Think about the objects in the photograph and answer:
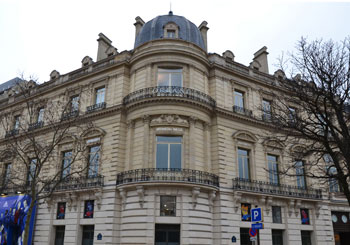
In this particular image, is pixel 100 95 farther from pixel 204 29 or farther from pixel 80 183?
pixel 204 29

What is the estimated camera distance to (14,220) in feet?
82.7

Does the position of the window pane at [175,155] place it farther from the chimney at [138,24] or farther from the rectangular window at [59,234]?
the chimney at [138,24]

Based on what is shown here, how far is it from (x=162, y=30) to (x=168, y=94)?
6.66 metres

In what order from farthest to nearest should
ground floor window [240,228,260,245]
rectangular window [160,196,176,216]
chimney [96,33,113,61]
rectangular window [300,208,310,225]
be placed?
chimney [96,33,113,61] → rectangular window [300,208,310,225] → ground floor window [240,228,260,245] → rectangular window [160,196,176,216]

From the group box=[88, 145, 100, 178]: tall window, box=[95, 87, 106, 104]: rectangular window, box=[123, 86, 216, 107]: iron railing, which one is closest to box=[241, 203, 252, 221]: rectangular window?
box=[123, 86, 216, 107]: iron railing

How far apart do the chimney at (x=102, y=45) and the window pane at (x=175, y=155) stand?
1331 cm

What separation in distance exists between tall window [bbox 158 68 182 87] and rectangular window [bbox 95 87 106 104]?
5.35 m

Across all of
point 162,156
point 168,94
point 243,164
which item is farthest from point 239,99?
point 162,156

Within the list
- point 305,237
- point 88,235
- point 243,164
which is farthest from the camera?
point 305,237

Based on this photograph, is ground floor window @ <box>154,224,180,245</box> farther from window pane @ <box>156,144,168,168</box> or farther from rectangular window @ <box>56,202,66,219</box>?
rectangular window @ <box>56,202,66,219</box>

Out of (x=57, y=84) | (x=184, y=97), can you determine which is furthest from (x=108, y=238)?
(x=57, y=84)

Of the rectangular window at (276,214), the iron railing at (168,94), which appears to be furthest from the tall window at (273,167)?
the iron railing at (168,94)

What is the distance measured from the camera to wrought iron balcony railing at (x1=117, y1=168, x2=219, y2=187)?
19578 mm

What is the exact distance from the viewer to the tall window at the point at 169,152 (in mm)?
20781
